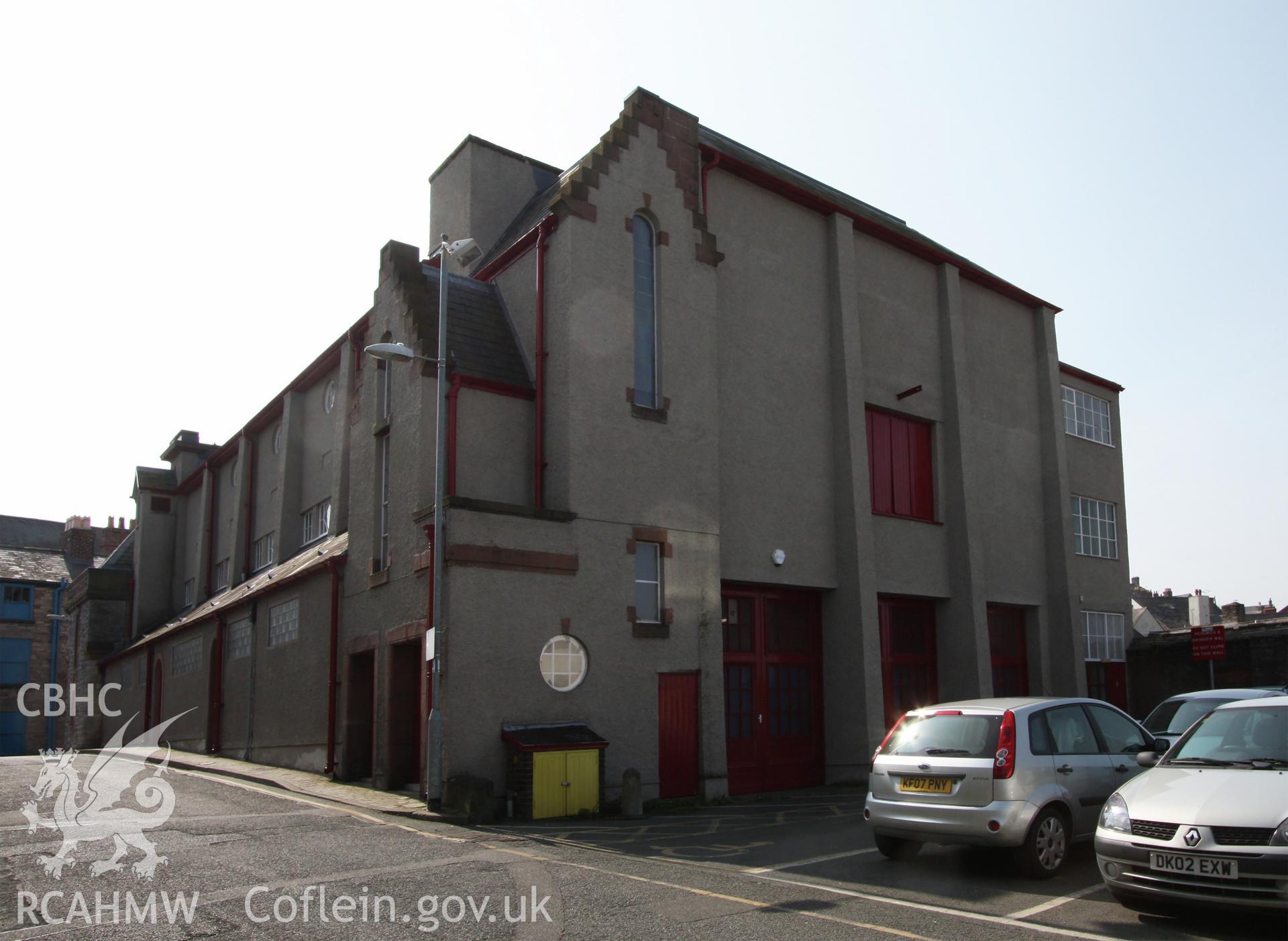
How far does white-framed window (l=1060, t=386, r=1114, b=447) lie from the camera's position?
94.4ft

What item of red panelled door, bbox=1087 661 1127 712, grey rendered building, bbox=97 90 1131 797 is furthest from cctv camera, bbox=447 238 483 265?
red panelled door, bbox=1087 661 1127 712

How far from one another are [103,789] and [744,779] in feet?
35.8

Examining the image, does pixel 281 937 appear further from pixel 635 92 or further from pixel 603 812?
pixel 635 92

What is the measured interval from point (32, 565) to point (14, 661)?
17.3ft

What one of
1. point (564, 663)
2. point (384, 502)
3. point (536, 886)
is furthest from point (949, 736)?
point (384, 502)

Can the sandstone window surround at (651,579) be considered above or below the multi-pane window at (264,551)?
below

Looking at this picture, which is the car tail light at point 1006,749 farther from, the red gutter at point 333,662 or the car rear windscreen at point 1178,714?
the red gutter at point 333,662

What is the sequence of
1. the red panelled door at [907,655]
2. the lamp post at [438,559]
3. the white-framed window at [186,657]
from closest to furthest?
1. the lamp post at [438,559]
2. the red panelled door at [907,655]
3. the white-framed window at [186,657]

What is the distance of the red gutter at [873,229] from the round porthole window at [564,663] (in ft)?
32.2

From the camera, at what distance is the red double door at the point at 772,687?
18812mm

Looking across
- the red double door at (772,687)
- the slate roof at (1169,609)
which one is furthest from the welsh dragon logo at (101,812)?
the slate roof at (1169,609)

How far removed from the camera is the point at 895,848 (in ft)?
32.7

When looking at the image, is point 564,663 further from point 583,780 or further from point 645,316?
point 645,316

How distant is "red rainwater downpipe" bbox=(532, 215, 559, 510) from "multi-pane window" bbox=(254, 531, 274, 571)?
55.3ft
